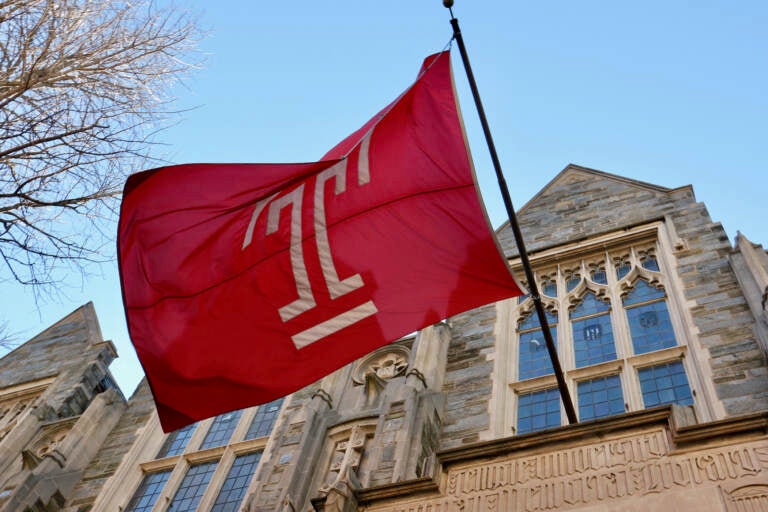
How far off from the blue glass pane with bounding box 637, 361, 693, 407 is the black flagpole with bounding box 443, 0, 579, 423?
265cm

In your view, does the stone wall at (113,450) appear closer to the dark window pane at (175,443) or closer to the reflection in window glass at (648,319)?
the dark window pane at (175,443)

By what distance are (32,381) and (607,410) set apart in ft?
51.5

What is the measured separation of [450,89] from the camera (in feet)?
29.3

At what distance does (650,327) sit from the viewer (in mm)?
12812

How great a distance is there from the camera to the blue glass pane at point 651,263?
14.5 m

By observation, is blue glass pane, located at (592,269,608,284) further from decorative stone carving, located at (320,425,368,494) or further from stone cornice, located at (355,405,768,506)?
stone cornice, located at (355,405,768,506)

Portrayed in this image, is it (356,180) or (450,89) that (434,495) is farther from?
(450,89)

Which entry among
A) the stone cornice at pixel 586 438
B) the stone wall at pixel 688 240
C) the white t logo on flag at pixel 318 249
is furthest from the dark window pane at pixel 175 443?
the stone cornice at pixel 586 438

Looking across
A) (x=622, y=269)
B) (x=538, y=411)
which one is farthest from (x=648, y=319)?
(x=538, y=411)

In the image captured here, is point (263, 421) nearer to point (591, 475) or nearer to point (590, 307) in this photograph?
point (590, 307)

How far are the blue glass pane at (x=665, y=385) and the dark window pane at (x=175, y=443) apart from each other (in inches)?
345

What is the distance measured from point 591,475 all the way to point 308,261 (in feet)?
11.6

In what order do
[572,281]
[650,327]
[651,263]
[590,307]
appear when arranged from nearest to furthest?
[650,327] → [590,307] → [651,263] → [572,281]

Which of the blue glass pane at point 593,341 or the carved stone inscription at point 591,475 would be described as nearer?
the carved stone inscription at point 591,475
